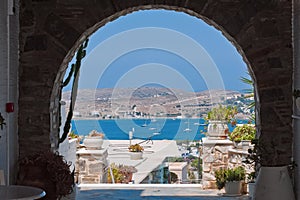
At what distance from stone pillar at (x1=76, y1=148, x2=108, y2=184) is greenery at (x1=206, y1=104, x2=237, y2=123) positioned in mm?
1934

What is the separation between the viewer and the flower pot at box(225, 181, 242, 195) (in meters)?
6.61

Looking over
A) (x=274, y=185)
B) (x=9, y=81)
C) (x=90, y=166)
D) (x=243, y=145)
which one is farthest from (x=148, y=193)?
(x=9, y=81)

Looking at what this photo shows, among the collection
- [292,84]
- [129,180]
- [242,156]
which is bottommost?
[129,180]

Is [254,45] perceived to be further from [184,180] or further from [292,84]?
[184,180]

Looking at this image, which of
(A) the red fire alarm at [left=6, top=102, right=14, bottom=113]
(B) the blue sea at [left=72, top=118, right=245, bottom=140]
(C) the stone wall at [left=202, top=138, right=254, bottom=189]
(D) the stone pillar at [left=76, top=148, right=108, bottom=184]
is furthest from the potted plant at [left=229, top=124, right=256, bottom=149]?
(B) the blue sea at [left=72, top=118, right=245, bottom=140]

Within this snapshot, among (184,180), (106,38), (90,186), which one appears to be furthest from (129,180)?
(106,38)

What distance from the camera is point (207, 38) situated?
14242 millimetres

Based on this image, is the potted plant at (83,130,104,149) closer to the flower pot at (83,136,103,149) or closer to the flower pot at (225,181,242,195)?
the flower pot at (83,136,103,149)

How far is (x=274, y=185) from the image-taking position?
4.32 m

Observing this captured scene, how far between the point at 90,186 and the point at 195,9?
3.53m

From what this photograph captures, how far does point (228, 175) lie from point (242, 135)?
0.96 m

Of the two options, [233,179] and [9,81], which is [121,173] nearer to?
[233,179]

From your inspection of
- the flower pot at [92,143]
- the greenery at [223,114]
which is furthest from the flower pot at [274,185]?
the flower pot at [92,143]

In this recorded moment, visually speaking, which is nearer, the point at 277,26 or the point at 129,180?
the point at 277,26
